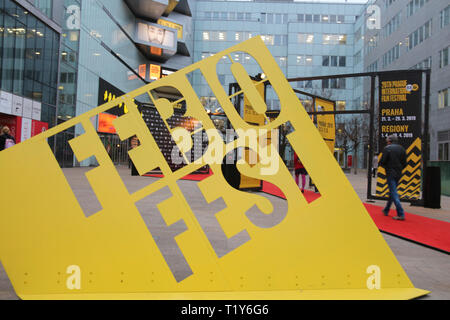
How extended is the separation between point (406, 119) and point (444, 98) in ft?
70.8

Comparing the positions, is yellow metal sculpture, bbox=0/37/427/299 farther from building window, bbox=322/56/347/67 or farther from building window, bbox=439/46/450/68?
building window, bbox=322/56/347/67

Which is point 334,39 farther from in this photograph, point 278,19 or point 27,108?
point 27,108

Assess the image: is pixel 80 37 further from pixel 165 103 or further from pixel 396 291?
pixel 396 291

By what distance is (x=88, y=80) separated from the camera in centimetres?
2419

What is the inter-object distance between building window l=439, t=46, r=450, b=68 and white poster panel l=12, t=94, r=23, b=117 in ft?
97.5

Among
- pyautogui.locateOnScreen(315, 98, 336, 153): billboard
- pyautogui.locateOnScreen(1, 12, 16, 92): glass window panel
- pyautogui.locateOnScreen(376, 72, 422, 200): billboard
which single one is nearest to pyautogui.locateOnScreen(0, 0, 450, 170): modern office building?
pyautogui.locateOnScreen(1, 12, 16, 92): glass window panel

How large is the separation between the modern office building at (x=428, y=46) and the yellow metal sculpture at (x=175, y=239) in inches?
1122

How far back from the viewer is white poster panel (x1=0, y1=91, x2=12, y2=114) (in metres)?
15.7


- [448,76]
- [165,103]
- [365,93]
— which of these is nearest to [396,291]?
[165,103]

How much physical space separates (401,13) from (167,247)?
1445 inches

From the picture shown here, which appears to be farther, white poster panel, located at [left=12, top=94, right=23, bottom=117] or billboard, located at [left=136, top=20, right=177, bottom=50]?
billboard, located at [left=136, top=20, right=177, bottom=50]

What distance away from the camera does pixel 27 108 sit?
1781cm

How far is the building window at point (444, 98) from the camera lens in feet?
84.2

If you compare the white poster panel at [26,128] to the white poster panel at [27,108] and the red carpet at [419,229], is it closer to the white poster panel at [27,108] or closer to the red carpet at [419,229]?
the white poster panel at [27,108]
